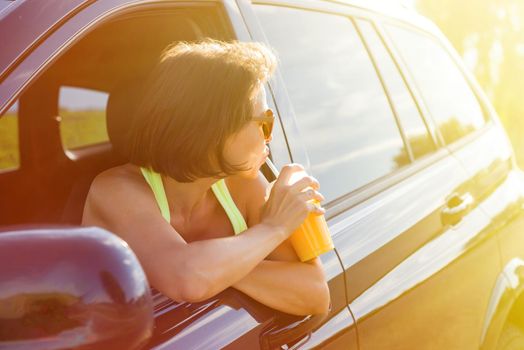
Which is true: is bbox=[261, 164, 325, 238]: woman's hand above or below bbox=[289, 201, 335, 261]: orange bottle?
above

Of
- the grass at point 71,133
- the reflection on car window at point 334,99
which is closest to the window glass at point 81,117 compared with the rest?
the grass at point 71,133

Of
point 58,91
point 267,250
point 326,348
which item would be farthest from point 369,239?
point 58,91

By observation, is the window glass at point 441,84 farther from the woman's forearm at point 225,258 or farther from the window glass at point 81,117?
the woman's forearm at point 225,258

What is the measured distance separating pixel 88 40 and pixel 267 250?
1.20 m

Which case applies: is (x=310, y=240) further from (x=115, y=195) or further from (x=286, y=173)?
(x=115, y=195)

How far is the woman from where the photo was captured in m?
1.93

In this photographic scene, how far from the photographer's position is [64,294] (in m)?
1.15

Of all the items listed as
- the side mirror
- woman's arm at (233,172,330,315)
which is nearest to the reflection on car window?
woman's arm at (233,172,330,315)

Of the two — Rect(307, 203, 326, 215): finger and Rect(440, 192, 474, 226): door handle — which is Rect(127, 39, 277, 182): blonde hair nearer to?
Rect(307, 203, 326, 215): finger

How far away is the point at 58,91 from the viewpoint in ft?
11.5

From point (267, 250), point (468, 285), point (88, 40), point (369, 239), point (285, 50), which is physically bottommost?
point (468, 285)

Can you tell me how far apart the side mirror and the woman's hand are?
34.7 inches

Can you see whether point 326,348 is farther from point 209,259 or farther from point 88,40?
point 88,40

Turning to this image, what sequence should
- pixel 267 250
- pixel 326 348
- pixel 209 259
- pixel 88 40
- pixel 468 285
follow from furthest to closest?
pixel 468 285
pixel 88 40
pixel 326 348
pixel 267 250
pixel 209 259
